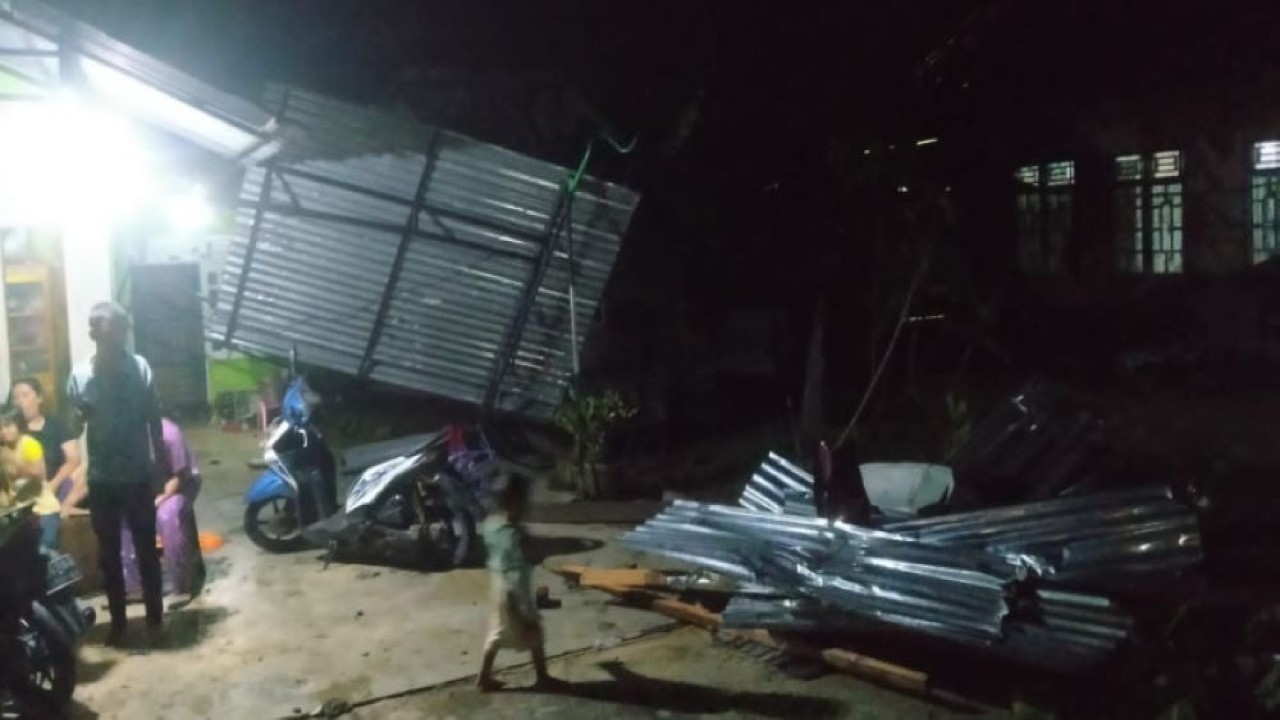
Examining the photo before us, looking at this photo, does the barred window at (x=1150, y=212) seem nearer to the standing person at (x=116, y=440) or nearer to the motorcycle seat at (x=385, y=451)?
the motorcycle seat at (x=385, y=451)

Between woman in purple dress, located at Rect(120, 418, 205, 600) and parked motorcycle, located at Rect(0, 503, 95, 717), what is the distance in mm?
1530

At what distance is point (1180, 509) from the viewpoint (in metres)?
6.70

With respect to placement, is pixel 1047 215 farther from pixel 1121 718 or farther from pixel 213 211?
pixel 1121 718

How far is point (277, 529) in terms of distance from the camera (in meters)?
9.38

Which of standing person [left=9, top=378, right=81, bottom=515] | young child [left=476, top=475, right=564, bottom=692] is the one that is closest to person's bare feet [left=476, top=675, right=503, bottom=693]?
young child [left=476, top=475, right=564, bottom=692]

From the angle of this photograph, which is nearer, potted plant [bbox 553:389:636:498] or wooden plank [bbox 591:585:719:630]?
wooden plank [bbox 591:585:719:630]

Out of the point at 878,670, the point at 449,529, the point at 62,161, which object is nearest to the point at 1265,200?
the point at 449,529

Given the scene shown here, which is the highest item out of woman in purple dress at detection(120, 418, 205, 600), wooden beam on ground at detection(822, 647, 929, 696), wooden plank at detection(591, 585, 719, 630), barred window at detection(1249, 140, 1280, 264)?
barred window at detection(1249, 140, 1280, 264)

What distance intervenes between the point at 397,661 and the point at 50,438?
2.90 metres

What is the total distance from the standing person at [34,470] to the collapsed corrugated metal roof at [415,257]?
470 cm

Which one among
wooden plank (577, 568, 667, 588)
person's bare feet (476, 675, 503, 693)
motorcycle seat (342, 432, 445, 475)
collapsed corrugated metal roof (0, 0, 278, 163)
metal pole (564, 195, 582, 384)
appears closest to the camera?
person's bare feet (476, 675, 503, 693)

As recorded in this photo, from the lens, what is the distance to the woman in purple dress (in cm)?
775

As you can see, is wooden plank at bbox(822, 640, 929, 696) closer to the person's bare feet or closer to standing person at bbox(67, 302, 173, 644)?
the person's bare feet

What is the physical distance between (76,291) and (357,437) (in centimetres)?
307
